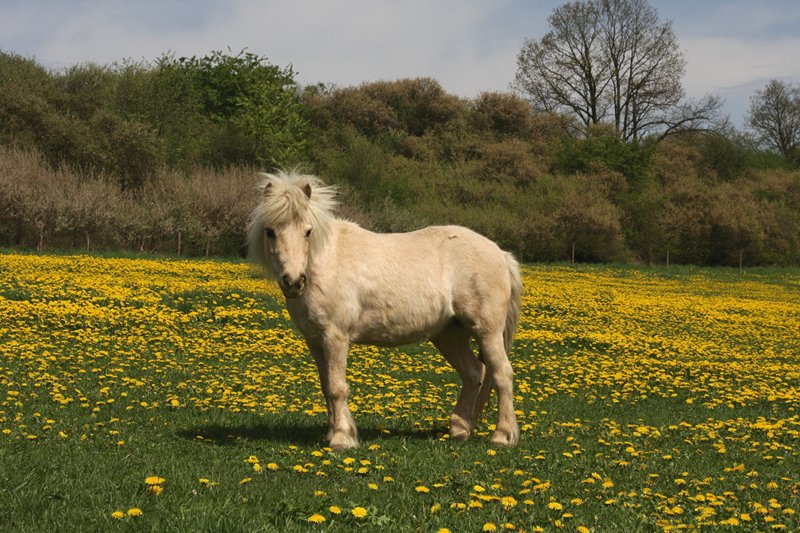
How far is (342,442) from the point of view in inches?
313

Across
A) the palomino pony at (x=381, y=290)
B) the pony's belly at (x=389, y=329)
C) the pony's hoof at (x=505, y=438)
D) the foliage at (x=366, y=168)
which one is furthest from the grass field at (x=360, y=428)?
the foliage at (x=366, y=168)

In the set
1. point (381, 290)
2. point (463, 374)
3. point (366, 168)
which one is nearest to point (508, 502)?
point (381, 290)

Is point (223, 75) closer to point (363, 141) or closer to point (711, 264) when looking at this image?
point (363, 141)

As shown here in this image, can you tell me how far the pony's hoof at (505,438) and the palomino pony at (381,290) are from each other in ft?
0.05

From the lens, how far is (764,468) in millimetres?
8008

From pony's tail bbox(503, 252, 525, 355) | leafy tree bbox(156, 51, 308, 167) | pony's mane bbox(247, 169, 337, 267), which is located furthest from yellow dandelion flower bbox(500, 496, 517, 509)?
leafy tree bbox(156, 51, 308, 167)

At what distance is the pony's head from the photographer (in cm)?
768

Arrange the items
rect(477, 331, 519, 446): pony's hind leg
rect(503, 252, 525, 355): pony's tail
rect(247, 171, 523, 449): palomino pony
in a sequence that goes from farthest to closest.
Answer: rect(503, 252, 525, 355): pony's tail
rect(477, 331, 519, 446): pony's hind leg
rect(247, 171, 523, 449): palomino pony

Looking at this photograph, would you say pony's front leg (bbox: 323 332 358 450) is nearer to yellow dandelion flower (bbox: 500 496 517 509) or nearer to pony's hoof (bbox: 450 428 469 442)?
pony's hoof (bbox: 450 428 469 442)

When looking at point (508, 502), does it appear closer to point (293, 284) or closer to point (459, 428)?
point (293, 284)

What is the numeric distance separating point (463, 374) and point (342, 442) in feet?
6.82

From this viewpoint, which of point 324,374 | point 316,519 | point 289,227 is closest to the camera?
point 316,519

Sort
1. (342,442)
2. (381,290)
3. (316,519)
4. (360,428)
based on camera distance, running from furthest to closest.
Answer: (360,428) < (381,290) < (342,442) < (316,519)

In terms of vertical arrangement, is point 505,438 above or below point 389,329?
below
